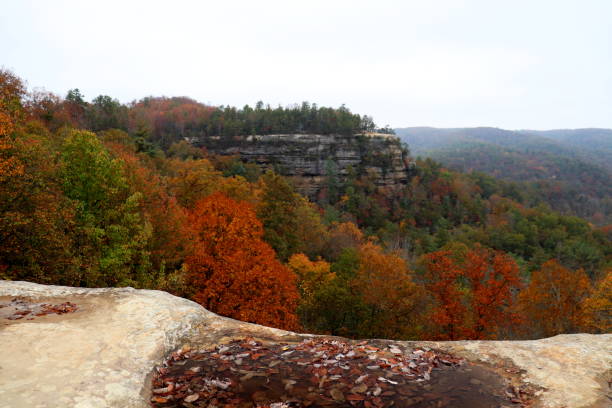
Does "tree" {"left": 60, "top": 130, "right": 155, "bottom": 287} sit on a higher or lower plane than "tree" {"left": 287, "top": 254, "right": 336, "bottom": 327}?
higher

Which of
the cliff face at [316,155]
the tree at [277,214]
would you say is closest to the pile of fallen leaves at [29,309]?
the tree at [277,214]

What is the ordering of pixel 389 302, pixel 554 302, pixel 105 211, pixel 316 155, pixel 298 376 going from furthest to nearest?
pixel 316 155 → pixel 554 302 → pixel 389 302 → pixel 105 211 → pixel 298 376

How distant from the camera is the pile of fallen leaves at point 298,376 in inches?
238

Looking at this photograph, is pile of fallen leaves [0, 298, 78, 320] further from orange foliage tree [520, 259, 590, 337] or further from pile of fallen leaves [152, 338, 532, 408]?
orange foliage tree [520, 259, 590, 337]

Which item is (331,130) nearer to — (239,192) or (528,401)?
(239,192)

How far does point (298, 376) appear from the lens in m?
6.70

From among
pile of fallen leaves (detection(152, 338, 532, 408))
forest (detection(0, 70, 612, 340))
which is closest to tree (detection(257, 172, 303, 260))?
forest (detection(0, 70, 612, 340))

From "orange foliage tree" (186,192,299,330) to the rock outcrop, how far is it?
11529mm

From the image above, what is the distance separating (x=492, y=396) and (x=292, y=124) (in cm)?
11386

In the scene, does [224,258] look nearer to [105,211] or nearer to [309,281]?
[105,211]

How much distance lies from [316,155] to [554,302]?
8438 centimetres

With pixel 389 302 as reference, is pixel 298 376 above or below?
above

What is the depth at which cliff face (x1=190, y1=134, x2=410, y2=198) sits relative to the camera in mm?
105500

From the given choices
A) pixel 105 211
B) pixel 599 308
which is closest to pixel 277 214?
pixel 105 211
